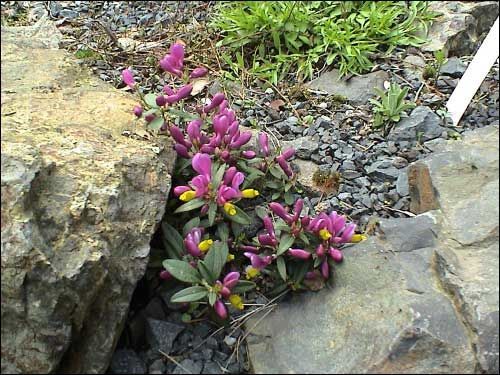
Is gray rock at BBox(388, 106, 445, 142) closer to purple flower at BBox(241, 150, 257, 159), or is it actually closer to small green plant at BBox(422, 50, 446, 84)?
small green plant at BBox(422, 50, 446, 84)

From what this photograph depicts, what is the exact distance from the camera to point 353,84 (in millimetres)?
3955

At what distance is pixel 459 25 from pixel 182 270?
260 centimetres

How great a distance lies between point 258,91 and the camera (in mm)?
3973

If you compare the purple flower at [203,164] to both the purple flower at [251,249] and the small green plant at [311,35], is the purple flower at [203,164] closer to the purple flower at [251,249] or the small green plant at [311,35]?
the purple flower at [251,249]

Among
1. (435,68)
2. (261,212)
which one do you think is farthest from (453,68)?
(261,212)

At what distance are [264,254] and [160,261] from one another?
428 millimetres

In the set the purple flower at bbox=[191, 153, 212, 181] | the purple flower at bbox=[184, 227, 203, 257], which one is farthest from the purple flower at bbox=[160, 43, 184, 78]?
the purple flower at bbox=[184, 227, 203, 257]

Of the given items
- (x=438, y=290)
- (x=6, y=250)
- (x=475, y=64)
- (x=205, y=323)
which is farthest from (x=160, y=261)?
(x=475, y=64)

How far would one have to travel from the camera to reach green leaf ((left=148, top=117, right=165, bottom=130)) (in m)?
2.91

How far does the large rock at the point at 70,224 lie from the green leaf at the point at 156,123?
73 mm

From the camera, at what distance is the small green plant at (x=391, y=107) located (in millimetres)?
3551

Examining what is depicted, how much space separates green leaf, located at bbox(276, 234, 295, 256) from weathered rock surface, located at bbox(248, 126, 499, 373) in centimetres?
21

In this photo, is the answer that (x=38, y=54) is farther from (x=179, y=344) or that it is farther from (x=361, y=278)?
(x=361, y=278)

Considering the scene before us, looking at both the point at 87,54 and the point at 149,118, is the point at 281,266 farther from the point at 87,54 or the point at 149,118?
the point at 87,54
